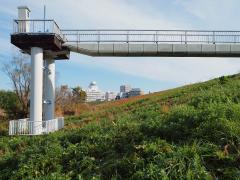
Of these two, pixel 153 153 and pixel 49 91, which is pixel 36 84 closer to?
pixel 49 91

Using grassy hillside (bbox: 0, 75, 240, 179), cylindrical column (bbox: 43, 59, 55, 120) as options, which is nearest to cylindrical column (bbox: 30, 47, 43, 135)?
cylindrical column (bbox: 43, 59, 55, 120)

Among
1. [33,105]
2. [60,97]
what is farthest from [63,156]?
[60,97]

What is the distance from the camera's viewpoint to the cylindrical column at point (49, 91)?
92.6 feet

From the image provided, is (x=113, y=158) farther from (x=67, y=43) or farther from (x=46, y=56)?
(x=46, y=56)

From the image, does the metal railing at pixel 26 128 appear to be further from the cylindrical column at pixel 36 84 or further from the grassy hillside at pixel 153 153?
the grassy hillside at pixel 153 153

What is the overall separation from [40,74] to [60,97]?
3026cm

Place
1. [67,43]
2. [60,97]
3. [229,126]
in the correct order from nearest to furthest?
1. [229,126]
2. [67,43]
3. [60,97]

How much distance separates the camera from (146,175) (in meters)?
8.60

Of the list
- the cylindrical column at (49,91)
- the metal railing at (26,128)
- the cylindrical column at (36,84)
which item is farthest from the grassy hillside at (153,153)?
the cylindrical column at (49,91)

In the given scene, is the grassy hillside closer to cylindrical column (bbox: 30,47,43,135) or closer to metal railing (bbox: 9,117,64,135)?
metal railing (bbox: 9,117,64,135)

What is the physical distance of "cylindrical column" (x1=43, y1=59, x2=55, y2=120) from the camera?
28.2 meters

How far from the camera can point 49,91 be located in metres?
28.5

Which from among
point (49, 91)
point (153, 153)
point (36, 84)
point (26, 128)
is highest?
point (36, 84)

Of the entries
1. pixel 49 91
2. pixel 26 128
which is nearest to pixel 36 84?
pixel 26 128
